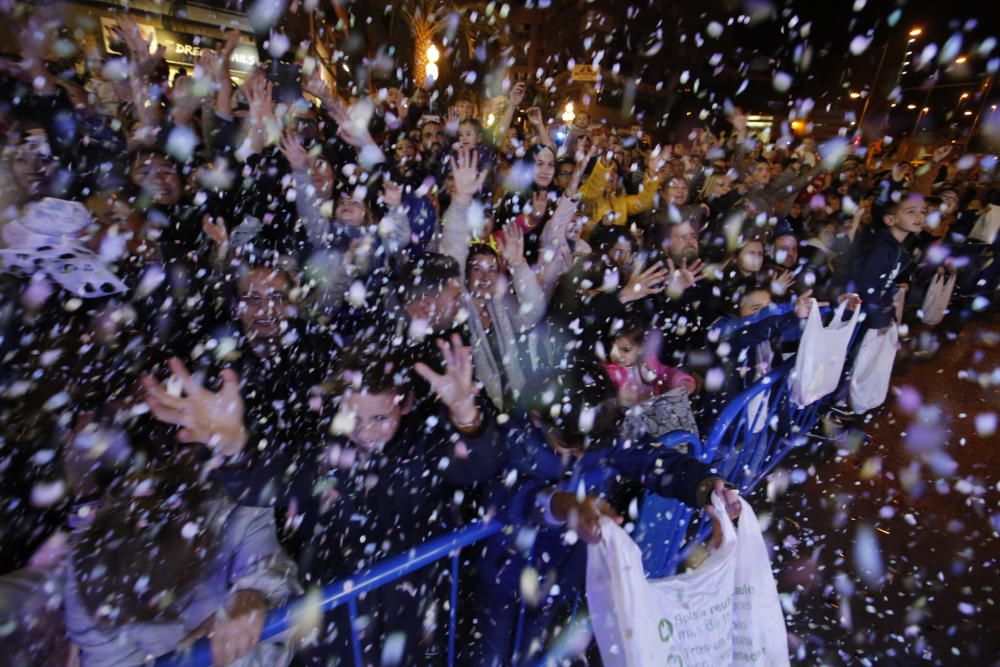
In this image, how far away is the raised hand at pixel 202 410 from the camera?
5.89 ft

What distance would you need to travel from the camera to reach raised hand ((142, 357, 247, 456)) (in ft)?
5.89

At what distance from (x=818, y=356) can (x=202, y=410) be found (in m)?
3.99

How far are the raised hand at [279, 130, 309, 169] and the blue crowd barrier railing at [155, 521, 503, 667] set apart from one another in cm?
326

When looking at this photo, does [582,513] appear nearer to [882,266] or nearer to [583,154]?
[882,266]

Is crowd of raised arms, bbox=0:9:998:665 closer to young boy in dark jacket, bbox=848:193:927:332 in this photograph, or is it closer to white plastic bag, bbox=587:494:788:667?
young boy in dark jacket, bbox=848:193:927:332

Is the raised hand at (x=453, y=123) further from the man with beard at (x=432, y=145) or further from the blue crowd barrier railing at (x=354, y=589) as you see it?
the blue crowd barrier railing at (x=354, y=589)

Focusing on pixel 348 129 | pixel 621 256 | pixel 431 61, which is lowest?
pixel 621 256

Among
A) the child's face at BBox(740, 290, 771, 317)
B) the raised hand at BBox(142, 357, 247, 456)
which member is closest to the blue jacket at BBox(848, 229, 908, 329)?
the child's face at BBox(740, 290, 771, 317)

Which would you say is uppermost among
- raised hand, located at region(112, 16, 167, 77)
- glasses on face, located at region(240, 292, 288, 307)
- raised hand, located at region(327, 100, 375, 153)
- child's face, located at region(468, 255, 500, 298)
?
raised hand, located at region(112, 16, 167, 77)

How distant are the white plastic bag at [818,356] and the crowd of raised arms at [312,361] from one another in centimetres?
17

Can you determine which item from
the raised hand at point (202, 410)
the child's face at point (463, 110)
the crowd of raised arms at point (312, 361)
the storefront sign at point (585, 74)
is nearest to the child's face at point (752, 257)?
the crowd of raised arms at point (312, 361)

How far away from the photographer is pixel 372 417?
1948 mm

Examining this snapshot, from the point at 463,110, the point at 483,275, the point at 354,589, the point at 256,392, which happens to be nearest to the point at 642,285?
the point at 483,275

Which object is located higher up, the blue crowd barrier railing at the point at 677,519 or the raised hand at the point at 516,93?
the raised hand at the point at 516,93
